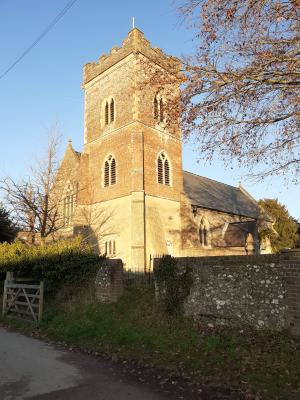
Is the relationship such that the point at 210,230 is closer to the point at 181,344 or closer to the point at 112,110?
the point at 112,110

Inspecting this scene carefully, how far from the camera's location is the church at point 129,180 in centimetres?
2520

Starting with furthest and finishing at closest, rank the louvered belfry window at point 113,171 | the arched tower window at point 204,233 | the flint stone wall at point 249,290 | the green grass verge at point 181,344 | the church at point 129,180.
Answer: the arched tower window at point 204,233 → the louvered belfry window at point 113,171 → the church at point 129,180 → the flint stone wall at point 249,290 → the green grass verge at point 181,344

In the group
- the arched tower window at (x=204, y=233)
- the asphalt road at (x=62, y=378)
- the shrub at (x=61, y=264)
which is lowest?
the asphalt road at (x=62, y=378)

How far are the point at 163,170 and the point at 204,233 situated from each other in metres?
7.59

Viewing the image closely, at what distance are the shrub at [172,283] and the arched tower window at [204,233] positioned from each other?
67.7ft

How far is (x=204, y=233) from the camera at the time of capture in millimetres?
32219

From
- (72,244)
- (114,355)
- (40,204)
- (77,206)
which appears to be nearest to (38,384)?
(114,355)

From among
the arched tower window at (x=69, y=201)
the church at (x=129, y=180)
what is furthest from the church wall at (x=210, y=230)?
the arched tower window at (x=69, y=201)

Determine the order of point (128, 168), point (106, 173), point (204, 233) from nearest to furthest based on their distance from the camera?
1. point (128, 168)
2. point (106, 173)
3. point (204, 233)

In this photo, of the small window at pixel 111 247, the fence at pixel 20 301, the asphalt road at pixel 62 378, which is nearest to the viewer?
the asphalt road at pixel 62 378

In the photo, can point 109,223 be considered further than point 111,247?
Yes

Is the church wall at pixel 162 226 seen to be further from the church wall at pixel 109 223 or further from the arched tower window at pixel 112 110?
the arched tower window at pixel 112 110

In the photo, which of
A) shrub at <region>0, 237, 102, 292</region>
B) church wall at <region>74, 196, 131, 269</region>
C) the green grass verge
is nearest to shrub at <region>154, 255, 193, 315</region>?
the green grass verge

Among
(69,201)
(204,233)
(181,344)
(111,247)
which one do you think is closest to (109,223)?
(111,247)
